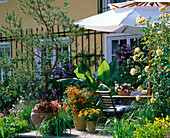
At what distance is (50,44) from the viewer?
8.73m

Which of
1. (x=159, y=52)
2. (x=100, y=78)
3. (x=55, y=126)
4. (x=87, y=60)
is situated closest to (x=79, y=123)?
(x=55, y=126)

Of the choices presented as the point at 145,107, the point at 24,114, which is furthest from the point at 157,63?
the point at 24,114

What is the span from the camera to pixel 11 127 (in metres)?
7.17

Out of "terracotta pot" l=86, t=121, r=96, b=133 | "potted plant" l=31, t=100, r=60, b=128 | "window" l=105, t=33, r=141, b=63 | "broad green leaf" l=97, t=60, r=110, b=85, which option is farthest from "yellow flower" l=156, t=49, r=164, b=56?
"window" l=105, t=33, r=141, b=63

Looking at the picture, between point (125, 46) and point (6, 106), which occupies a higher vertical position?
point (125, 46)

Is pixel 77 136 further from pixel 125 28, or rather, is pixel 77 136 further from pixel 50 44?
pixel 125 28

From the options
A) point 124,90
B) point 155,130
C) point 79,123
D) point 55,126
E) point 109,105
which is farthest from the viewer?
point 124,90

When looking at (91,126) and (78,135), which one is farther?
(91,126)

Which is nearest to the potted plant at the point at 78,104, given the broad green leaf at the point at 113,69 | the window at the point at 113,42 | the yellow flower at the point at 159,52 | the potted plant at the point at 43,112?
the potted plant at the point at 43,112

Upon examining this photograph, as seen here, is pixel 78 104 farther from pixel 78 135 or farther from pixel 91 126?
pixel 78 135

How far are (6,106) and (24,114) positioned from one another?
2.56 meters

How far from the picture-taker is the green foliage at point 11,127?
A: 6809mm

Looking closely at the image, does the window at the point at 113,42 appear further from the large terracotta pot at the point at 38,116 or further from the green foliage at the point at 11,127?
the green foliage at the point at 11,127

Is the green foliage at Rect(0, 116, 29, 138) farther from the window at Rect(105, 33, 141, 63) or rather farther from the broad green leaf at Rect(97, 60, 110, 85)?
the window at Rect(105, 33, 141, 63)
